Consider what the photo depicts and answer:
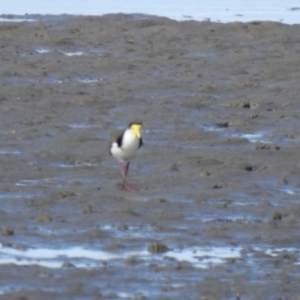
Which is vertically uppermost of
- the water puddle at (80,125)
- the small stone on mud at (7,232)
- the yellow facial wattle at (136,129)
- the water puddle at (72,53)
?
the water puddle at (72,53)

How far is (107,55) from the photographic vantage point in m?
18.0

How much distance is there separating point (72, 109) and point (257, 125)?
7.90 ft

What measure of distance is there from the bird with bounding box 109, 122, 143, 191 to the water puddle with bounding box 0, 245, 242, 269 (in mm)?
2291

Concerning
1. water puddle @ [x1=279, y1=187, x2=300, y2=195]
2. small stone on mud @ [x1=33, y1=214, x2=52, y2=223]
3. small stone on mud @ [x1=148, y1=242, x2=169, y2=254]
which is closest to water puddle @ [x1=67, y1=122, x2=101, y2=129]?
water puddle @ [x1=279, y1=187, x2=300, y2=195]

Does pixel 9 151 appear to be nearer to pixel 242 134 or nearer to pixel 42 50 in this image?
pixel 242 134

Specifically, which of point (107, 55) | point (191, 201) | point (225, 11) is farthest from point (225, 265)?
point (225, 11)

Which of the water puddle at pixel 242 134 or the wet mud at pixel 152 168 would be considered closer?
the wet mud at pixel 152 168

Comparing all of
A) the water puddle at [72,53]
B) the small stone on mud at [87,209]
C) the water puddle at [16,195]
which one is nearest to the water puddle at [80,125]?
the water puddle at [16,195]

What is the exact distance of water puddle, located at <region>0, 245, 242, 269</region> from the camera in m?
8.06

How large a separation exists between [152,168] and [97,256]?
3119 mm

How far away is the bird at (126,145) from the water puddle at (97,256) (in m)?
2.29

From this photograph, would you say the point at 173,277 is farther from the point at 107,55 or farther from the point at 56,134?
the point at 107,55

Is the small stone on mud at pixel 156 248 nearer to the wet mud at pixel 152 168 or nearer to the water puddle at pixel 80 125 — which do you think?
the wet mud at pixel 152 168

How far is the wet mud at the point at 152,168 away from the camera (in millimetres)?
7852
